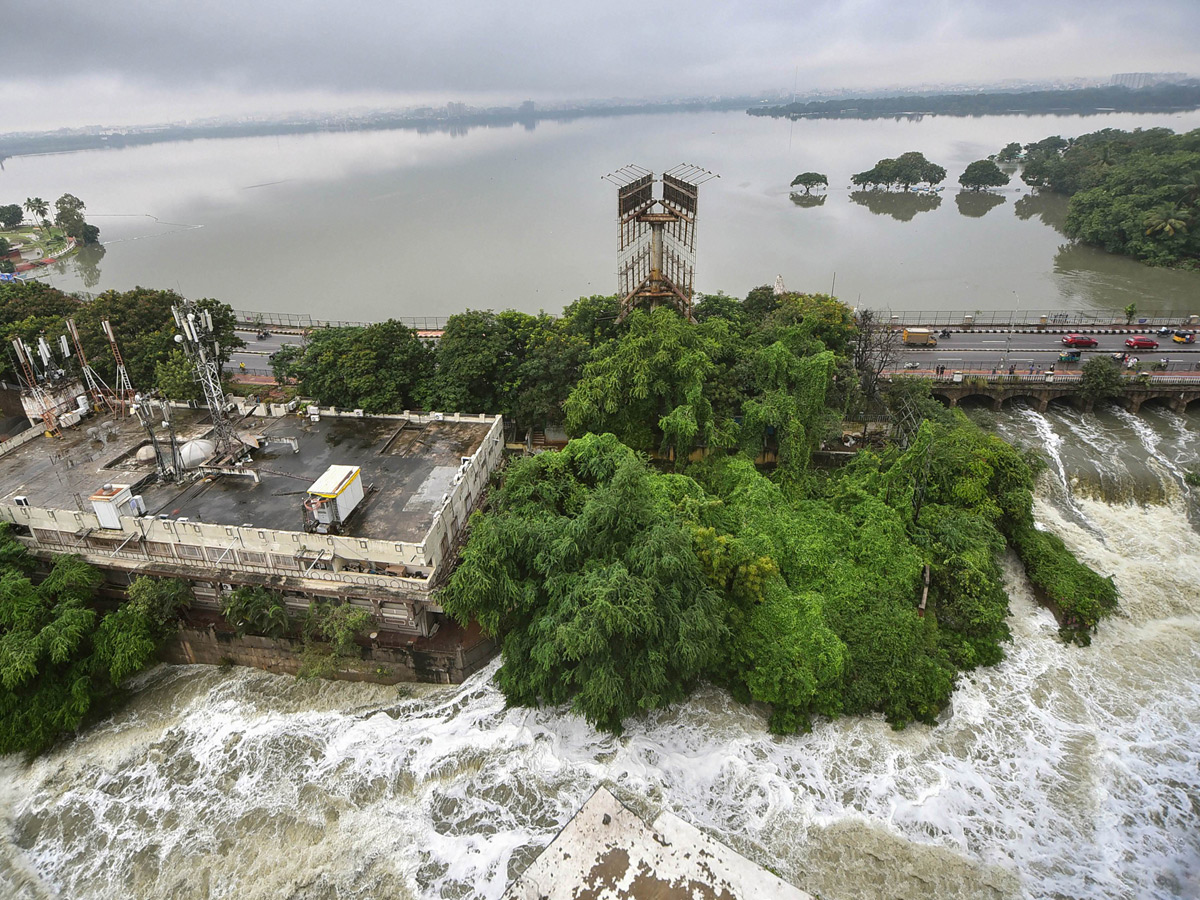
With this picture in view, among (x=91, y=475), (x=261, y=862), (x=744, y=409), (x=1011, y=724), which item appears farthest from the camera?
(x=744, y=409)

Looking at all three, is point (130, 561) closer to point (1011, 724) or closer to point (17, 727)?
point (17, 727)

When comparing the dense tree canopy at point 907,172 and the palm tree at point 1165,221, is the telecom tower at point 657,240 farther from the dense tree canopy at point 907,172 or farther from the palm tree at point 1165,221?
the dense tree canopy at point 907,172

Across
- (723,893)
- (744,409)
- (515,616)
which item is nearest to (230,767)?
(515,616)

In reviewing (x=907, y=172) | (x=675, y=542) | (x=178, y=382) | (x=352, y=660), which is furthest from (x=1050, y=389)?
(x=907, y=172)

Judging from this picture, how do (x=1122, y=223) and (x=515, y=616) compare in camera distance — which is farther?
(x=1122, y=223)

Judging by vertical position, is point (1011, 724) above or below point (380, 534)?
below

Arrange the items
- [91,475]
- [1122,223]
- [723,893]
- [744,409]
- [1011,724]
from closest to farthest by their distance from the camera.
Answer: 1. [723,893]
2. [1011,724]
3. [91,475]
4. [744,409]
5. [1122,223]

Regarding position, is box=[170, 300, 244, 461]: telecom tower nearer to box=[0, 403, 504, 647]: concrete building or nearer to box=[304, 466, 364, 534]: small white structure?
box=[0, 403, 504, 647]: concrete building
